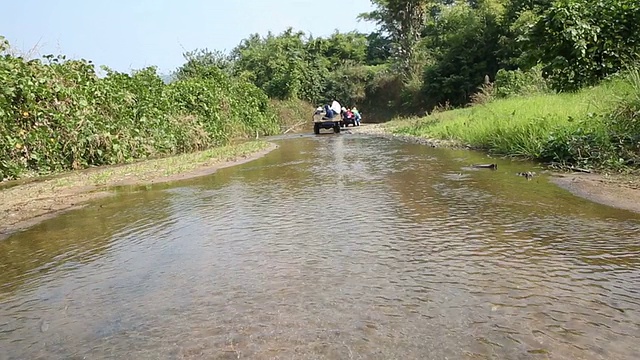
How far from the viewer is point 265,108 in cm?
3047

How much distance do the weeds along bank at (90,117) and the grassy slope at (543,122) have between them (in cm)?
916

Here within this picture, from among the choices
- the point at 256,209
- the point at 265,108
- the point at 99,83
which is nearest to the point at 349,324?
the point at 256,209

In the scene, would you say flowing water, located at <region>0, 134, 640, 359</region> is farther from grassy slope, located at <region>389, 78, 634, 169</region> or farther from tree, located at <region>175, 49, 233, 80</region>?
tree, located at <region>175, 49, 233, 80</region>

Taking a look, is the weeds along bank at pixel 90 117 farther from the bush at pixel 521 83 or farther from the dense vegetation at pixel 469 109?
the bush at pixel 521 83

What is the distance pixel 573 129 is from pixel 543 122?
118cm

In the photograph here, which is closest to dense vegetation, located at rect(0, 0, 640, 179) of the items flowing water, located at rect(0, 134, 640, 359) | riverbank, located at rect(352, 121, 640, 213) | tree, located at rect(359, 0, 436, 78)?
riverbank, located at rect(352, 121, 640, 213)

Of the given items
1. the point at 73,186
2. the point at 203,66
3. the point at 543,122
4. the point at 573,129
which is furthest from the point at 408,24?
the point at 73,186

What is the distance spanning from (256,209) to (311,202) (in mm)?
755

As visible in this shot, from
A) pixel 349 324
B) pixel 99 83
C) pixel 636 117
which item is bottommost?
pixel 349 324

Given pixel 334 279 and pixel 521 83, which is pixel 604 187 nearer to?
pixel 334 279

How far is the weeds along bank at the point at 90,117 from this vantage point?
10.8m

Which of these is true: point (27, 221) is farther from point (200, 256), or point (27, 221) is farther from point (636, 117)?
point (636, 117)

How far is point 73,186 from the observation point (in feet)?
29.1

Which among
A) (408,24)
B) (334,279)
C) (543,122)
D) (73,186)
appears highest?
(408,24)
